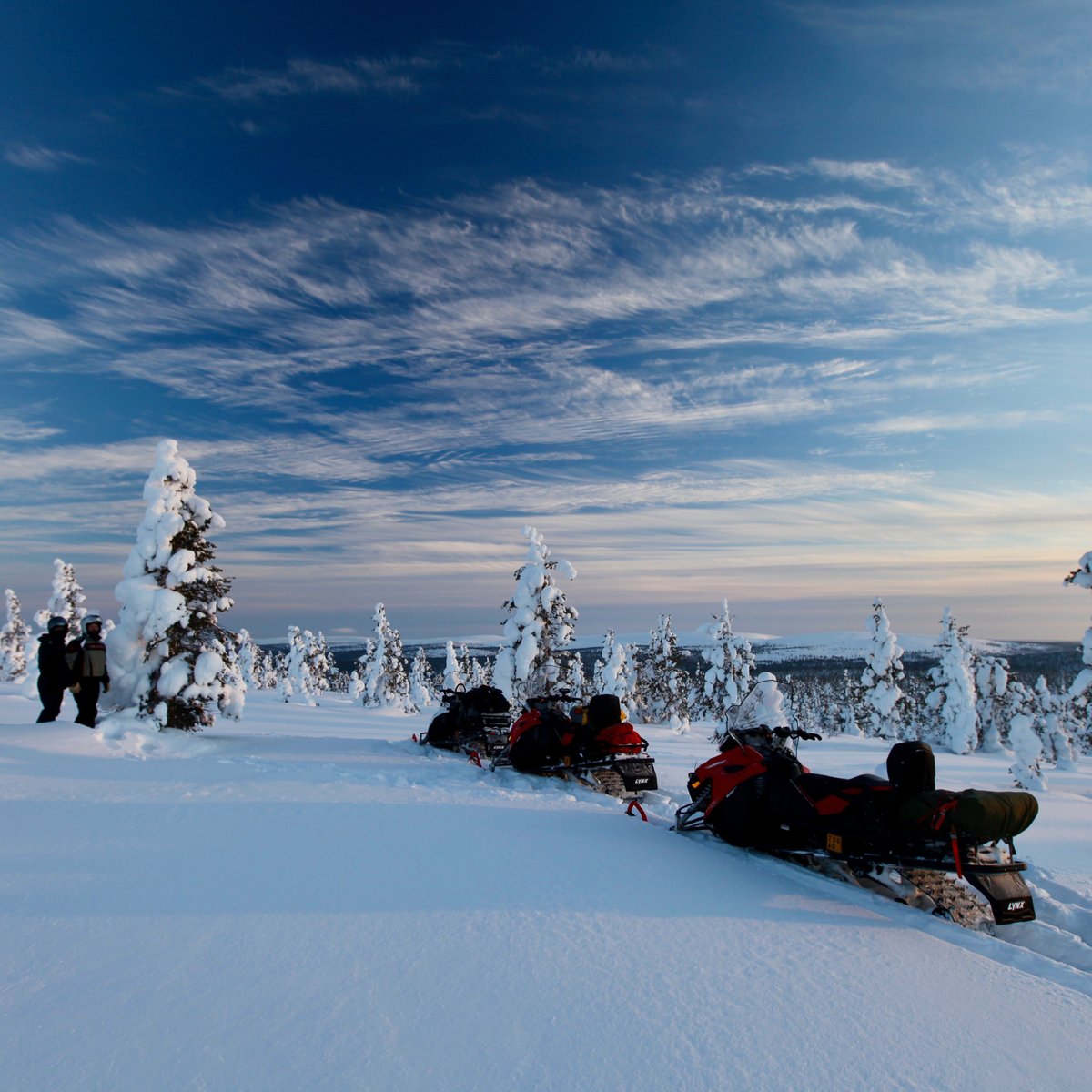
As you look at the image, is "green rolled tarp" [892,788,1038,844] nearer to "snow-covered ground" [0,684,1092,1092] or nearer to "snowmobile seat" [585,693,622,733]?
"snow-covered ground" [0,684,1092,1092]

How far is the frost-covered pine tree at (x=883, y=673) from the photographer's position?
44156 mm

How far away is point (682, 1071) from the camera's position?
270 cm

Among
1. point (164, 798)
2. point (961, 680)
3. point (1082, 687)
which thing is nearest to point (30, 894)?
point (164, 798)

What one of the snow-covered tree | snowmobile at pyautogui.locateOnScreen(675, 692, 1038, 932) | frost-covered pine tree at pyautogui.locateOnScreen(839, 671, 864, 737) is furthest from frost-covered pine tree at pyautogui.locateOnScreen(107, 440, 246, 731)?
frost-covered pine tree at pyautogui.locateOnScreen(839, 671, 864, 737)

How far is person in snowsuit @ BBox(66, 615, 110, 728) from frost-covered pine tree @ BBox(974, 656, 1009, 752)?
168 ft

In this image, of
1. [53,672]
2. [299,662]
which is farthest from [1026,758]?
[299,662]

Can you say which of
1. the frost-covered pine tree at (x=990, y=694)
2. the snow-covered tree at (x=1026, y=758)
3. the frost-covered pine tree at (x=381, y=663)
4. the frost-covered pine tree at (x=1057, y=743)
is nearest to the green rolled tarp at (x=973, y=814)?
the snow-covered tree at (x=1026, y=758)

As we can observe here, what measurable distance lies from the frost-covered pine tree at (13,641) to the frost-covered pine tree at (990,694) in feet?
223

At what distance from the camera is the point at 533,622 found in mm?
28609

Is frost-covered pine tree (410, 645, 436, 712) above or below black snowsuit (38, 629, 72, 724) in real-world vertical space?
below

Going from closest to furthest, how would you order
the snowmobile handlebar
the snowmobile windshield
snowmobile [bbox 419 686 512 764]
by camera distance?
the snowmobile handlebar < the snowmobile windshield < snowmobile [bbox 419 686 512 764]

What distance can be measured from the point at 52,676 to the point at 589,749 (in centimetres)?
930

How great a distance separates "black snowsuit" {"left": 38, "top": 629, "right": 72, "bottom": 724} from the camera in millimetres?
11914

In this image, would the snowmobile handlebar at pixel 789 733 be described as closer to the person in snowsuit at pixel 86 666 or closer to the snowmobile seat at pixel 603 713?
the snowmobile seat at pixel 603 713
